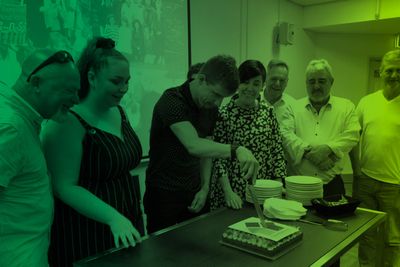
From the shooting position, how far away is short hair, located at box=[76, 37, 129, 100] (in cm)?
125

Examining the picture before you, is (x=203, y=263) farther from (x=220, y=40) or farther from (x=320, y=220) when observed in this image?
(x=220, y=40)

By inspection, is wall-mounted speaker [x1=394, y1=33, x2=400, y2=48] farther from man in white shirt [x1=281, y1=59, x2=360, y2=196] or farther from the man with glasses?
man in white shirt [x1=281, y1=59, x2=360, y2=196]

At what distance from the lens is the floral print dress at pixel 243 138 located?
6.52 ft

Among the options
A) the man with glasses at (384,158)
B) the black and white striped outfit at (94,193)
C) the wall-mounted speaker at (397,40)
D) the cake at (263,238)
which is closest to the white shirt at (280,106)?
the man with glasses at (384,158)

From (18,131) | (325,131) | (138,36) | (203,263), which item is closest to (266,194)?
(203,263)

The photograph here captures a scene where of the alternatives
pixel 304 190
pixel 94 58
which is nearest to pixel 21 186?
pixel 94 58

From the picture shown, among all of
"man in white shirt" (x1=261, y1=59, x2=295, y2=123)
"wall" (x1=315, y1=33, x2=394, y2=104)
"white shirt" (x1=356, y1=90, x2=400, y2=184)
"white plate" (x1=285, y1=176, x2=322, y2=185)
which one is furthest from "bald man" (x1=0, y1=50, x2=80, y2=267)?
"wall" (x1=315, y1=33, x2=394, y2=104)

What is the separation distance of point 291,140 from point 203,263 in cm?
138

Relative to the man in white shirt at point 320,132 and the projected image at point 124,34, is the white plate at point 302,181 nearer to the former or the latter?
the man in white shirt at point 320,132

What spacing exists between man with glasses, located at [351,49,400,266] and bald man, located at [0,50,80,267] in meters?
2.14

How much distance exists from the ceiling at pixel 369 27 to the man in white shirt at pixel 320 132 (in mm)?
2414

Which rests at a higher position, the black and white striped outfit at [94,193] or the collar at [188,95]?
the collar at [188,95]

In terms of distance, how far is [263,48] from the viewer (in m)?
4.19

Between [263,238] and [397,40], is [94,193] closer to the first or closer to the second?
[263,238]
